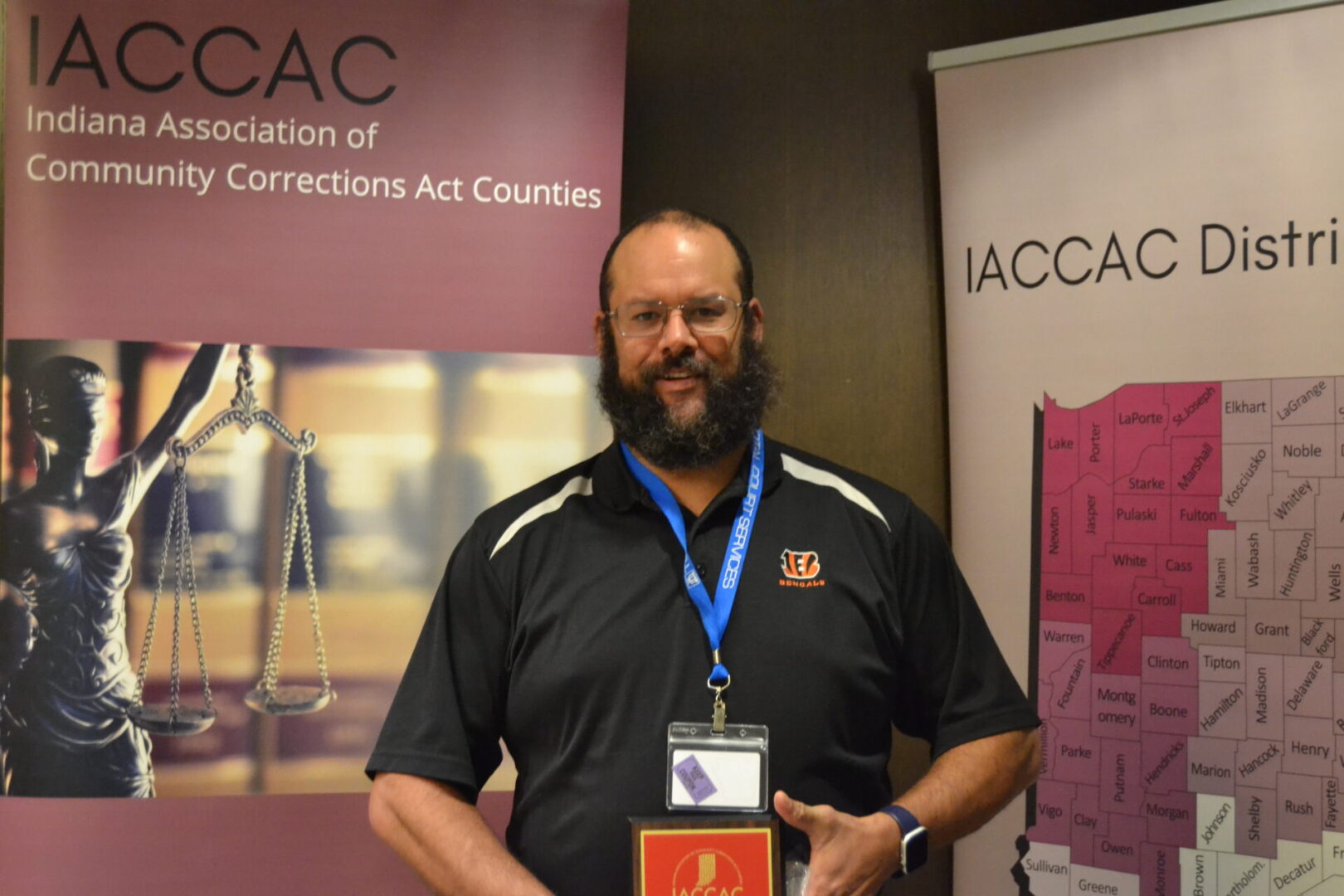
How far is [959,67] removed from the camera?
8.42 ft

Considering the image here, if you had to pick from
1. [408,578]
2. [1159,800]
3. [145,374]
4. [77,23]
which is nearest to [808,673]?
[408,578]

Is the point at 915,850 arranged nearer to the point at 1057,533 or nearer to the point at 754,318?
the point at 754,318

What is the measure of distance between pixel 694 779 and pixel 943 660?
43 centimetres

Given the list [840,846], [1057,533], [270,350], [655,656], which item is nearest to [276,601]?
[270,350]

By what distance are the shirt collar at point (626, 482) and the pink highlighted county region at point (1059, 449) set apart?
3.01 feet

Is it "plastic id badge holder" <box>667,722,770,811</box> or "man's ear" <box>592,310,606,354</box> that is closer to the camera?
"plastic id badge holder" <box>667,722,770,811</box>

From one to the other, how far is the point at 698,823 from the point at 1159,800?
4.28 feet

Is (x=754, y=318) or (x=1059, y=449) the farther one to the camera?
(x=1059, y=449)

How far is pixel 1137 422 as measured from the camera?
2.31m

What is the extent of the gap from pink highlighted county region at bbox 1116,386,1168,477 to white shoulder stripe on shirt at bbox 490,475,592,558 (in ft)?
3.99

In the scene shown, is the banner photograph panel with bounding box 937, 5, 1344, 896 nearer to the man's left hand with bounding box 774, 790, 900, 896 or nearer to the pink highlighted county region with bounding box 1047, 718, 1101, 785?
the pink highlighted county region with bounding box 1047, 718, 1101, 785

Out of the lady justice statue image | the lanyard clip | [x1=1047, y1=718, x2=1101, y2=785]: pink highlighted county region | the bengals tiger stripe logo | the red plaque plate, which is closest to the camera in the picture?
the red plaque plate

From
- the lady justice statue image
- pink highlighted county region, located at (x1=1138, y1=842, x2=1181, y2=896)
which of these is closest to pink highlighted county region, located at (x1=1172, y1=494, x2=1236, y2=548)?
pink highlighted county region, located at (x1=1138, y1=842, x2=1181, y2=896)

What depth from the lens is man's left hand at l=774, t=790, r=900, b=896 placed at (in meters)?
1.40
